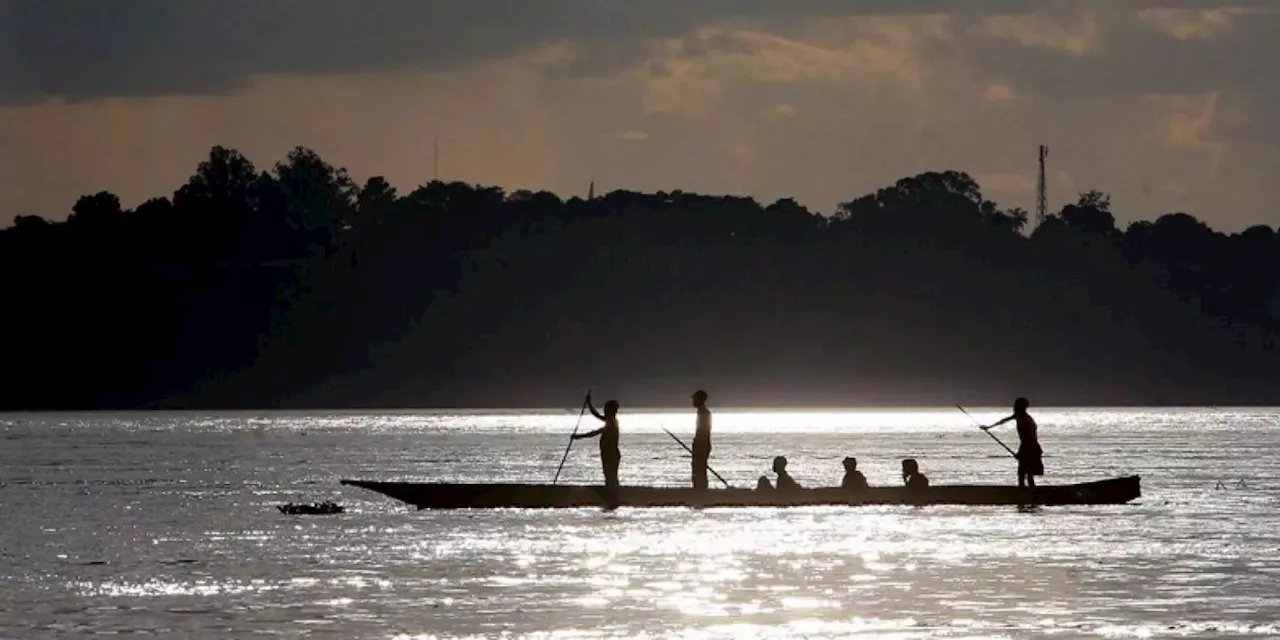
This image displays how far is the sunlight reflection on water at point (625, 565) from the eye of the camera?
35.1 metres

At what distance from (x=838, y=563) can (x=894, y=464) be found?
5152cm

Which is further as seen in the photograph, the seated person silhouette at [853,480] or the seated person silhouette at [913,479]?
the seated person silhouette at [913,479]

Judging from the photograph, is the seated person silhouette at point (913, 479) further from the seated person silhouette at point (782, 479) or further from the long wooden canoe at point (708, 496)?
the seated person silhouette at point (782, 479)

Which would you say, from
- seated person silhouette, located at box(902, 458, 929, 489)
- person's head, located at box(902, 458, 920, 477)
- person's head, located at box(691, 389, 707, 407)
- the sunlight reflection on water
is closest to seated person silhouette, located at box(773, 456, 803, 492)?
the sunlight reflection on water

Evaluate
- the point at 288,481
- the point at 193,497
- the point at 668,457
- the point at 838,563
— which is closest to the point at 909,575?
the point at 838,563

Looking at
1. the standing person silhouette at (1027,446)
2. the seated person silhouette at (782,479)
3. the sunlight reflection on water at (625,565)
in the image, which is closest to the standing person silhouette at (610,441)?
the sunlight reflection on water at (625,565)

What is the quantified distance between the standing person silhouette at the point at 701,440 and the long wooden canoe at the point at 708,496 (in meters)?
0.29

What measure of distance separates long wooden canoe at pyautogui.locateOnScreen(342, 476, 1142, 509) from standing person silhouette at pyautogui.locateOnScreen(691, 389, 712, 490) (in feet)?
0.94

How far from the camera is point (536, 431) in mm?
162000

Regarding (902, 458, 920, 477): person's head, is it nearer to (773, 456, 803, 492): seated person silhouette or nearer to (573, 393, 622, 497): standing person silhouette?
(773, 456, 803, 492): seated person silhouette

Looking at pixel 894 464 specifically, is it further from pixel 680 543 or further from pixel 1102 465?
pixel 680 543

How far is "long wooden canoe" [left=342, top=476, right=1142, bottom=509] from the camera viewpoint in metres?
51.2

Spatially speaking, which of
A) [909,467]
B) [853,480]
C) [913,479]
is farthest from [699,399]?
[913,479]

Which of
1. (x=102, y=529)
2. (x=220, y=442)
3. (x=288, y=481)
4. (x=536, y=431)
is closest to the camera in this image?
(x=102, y=529)
